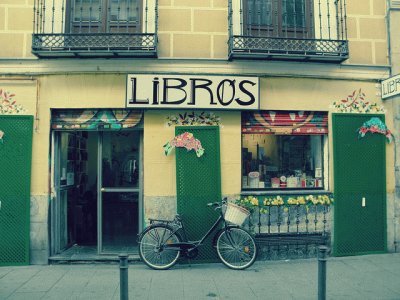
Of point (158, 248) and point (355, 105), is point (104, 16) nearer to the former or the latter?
point (158, 248)

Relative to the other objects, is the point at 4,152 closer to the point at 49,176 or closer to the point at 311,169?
the point at 49,176

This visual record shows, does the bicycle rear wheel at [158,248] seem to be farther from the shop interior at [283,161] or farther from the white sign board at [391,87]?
the white sign board at [391,87]

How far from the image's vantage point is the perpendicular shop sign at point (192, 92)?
6258 millimetres

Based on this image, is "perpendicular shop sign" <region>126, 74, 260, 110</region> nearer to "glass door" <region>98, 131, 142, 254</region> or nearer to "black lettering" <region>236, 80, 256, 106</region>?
"black lettering" <region>236, 80, 256, 106</region>

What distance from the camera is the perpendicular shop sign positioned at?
626 cm

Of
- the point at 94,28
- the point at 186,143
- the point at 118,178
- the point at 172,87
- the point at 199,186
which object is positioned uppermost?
the point at 94,28

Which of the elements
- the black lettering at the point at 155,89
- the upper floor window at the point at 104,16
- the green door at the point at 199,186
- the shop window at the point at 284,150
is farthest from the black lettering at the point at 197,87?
the upper floor window at the point at 104,16

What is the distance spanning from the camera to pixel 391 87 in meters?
6.42

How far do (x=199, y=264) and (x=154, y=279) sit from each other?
108 cm

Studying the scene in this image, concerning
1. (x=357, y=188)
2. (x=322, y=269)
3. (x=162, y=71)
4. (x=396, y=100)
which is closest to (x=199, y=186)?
(x=162, y=71)

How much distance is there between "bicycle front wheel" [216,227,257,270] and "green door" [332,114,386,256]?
1.84 m

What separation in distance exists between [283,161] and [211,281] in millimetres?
2855

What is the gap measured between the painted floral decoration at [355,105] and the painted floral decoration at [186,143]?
2792 mm

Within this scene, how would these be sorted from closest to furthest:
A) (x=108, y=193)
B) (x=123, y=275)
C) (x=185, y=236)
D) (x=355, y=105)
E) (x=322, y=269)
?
(x=123, y=275) < (x=322, y=269) < (x=185, y=236) < (x=108, y=193) < (x=355, y=105)
